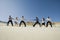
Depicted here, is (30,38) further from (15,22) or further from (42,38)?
(15,22)

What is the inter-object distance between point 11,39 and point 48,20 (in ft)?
20.5

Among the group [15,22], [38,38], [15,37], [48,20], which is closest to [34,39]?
[38,38]

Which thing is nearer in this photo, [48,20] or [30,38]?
[30,38]

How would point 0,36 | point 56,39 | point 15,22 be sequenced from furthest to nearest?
point 15,22 → point 0,36 → point 56,39

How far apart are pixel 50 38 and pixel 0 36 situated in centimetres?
169

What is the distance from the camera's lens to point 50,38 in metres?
6.09

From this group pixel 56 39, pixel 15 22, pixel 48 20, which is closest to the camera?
pixel 56 39

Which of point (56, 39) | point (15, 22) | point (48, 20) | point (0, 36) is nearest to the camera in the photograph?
point (56, 39)

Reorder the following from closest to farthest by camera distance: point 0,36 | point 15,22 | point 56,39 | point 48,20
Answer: point 56,39 < point 0,36 < point 48,20 < point 15,22

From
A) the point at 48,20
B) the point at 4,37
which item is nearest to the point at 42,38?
the point at 4,37

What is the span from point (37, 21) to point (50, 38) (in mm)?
6102

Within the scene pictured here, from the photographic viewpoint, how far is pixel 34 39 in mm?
6020

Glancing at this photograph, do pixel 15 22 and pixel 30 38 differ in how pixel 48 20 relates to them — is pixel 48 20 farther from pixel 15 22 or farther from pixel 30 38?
→ pixel 30 38

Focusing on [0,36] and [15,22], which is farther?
[15,22]
